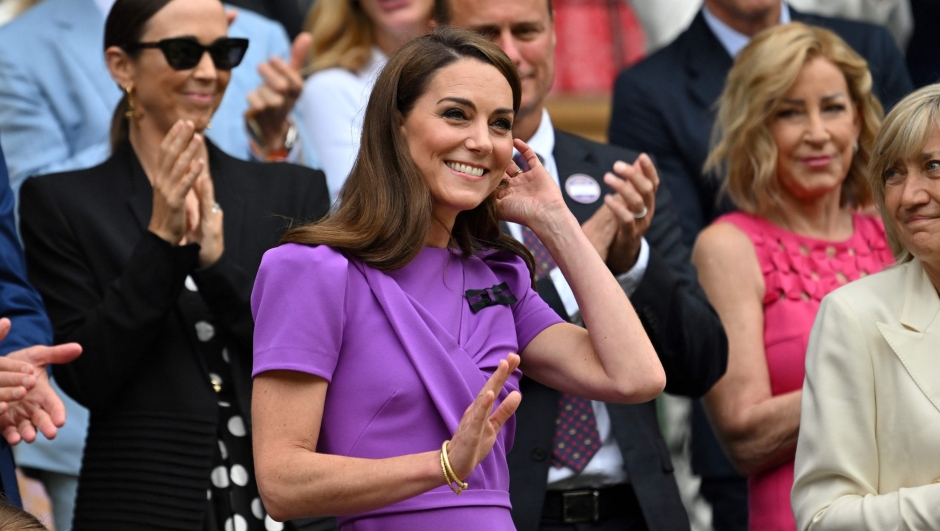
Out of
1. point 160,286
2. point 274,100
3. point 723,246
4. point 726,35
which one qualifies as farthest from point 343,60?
point 160,286

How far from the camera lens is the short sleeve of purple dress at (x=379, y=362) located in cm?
269

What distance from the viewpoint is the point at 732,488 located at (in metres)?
4.68

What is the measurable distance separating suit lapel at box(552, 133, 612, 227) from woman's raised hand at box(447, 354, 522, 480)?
1.60 meters

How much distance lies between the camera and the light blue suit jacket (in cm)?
471

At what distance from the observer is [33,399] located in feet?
11.4

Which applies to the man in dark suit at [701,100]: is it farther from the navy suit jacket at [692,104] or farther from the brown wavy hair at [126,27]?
the brown wavy hair at [126,27]

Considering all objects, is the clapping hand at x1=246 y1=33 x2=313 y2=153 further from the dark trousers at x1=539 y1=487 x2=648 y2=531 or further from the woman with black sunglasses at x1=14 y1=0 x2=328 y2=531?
the dark trousers at x1=539 y1=487 x2=648 y2=531

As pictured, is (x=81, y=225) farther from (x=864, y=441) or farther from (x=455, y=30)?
(x=864, y=441)

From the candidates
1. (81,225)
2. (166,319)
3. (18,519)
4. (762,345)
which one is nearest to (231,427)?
(166,319)

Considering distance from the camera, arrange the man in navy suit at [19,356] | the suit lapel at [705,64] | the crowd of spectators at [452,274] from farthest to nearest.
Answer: the suit lapel at [705,64]
the man in navy suit at [19,356]
the crowd of spectators at [452,274]

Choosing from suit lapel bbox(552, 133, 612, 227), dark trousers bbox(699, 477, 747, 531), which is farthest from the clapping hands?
dark trousers bbox(699, 477, 747, 531)

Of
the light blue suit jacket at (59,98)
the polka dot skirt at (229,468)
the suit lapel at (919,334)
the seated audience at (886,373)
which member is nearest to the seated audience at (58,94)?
the light blue suit jacket at (59,98)

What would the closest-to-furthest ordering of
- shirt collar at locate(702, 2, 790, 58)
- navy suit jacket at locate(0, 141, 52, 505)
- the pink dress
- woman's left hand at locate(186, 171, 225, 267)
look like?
navy suit jacket at locate(0, 141, 52, 505), woman's left hand at locate(186, 171, 225, 267), the pink dress, shirt collar at locate(702, 2, 790, 58)

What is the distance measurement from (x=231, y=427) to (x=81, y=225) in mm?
717
